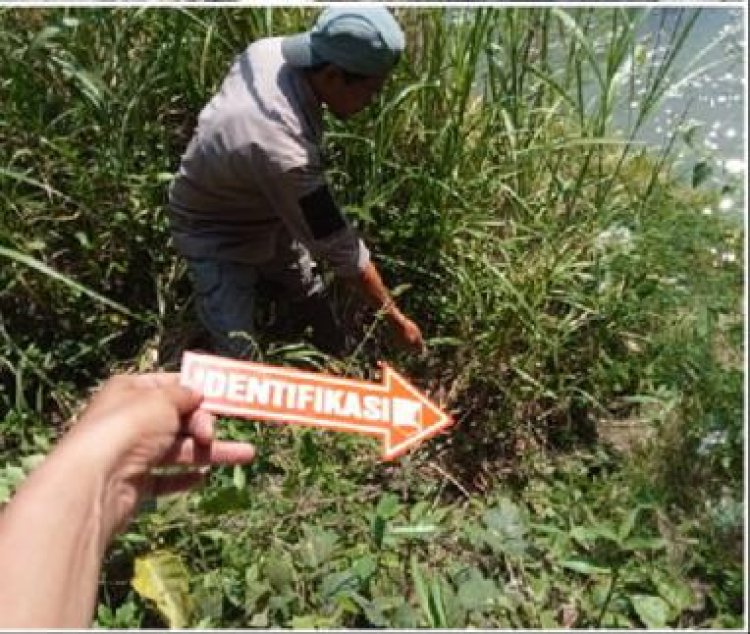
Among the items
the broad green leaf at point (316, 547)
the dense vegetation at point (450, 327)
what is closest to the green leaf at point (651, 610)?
the dense vegetation at point (450, 327)

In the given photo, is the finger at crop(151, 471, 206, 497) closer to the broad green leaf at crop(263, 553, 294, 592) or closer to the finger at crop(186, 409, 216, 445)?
the finger at crop(186, 409, 216, 445)

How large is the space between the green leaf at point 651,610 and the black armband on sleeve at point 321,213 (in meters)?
0.87

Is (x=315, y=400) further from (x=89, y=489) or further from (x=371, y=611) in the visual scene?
(x=89, y=489)

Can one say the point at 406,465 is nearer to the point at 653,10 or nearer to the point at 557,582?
the point at 557,582

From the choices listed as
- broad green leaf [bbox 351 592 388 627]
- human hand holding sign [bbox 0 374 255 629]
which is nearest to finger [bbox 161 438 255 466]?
human hand holding sign [bbox 0 374 255 629]

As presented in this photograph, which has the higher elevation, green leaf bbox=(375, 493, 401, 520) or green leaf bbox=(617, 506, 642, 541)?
green leaf bbox=(375, 493, 401, 520)

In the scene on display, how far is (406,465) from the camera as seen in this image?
2277mm

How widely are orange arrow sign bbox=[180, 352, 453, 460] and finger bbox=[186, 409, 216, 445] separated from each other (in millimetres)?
25

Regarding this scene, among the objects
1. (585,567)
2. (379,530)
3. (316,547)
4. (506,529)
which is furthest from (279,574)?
(585,567)

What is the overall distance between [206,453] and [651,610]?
0.77m

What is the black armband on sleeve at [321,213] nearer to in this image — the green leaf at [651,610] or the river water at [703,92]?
the river water at [703,92]

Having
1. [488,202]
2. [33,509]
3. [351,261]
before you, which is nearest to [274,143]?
[351,261]

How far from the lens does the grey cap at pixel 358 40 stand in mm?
2154

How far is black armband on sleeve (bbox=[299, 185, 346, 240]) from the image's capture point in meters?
2.24
